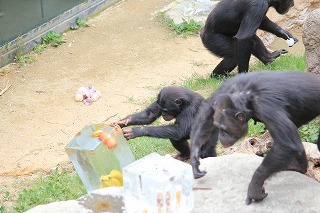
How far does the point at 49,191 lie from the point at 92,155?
2.64 ft

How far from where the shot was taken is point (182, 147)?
23.3 feet

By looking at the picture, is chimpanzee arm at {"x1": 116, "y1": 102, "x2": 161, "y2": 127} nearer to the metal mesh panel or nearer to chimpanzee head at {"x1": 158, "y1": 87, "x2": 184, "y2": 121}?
chimpanzee head at {"x1": 158, "y1": 87, "x2": 184, "y2": 121}

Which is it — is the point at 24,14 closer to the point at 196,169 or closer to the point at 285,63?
the point at 285,63

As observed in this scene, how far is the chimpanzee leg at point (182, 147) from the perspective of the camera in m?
7.05

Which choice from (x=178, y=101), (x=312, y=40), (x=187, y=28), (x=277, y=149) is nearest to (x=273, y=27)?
(x=312, y=40)

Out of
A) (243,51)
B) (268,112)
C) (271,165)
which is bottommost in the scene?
(243,51)

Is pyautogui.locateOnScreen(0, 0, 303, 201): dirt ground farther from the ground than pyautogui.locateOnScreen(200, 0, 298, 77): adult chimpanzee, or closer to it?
closer to it

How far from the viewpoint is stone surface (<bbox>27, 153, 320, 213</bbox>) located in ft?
15.8

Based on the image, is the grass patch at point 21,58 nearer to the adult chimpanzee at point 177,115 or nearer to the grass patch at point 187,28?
the grass patch at point 187,28

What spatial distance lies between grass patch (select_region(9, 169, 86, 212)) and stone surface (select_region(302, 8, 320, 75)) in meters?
2.86

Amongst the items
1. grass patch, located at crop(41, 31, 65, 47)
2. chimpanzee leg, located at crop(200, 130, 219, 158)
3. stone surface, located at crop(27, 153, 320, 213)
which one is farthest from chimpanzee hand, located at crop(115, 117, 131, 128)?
grass patch, located at crop(41, 31, 65, 47)

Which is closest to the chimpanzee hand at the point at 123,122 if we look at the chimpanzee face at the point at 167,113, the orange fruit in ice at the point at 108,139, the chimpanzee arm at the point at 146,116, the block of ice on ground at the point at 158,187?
the chimpanzee arm at the point at 146,116

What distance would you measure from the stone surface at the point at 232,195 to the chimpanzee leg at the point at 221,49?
4.07 metres

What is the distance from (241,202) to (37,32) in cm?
697
